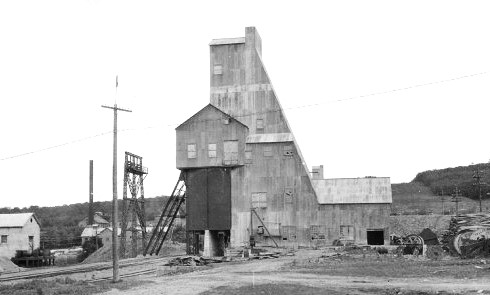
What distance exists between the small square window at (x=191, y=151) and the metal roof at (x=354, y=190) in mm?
9912

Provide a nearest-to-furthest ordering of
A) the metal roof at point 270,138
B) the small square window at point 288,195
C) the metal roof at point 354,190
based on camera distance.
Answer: the small square window at point 288,195 → the metal roof at point 354,190 → the metal roof at point 270,138

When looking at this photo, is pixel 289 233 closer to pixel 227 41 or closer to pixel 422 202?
pixel 227 41

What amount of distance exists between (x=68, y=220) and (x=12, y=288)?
394 ft

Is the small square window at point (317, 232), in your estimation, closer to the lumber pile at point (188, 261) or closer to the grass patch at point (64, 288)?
the lumber pile at point (188, 261)

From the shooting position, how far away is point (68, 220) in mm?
140375

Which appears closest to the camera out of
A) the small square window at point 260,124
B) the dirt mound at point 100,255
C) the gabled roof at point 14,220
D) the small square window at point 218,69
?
the small square window at point 260,124

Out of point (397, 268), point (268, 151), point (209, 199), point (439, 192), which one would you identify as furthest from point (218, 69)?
point (439, 192)

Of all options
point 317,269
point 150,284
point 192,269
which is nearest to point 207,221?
point 192,269

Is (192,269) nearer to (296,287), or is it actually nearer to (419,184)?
(296,287)

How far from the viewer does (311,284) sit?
896 inches

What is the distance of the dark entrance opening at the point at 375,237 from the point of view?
50.5m

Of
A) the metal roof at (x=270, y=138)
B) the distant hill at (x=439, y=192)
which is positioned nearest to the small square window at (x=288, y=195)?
the metal roof at (x=270, y=138)

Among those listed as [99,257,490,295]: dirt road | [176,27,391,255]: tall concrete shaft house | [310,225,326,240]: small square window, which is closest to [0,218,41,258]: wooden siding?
[176,27,391,255]: tall concrete shaft house

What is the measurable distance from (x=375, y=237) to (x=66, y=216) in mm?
109779
